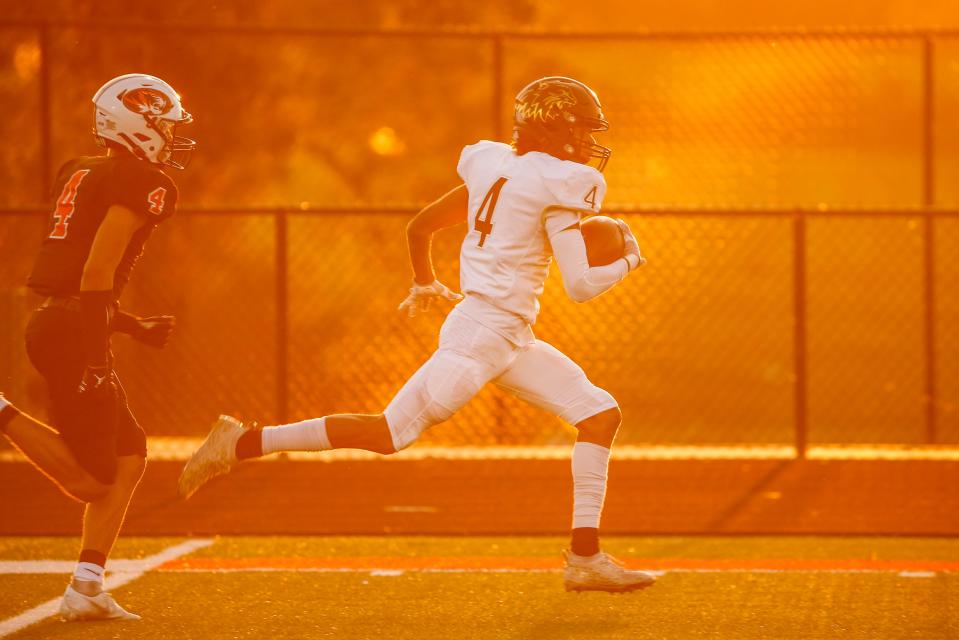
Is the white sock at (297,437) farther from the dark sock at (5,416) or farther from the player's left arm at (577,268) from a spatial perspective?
the player's left arm at (577,268)

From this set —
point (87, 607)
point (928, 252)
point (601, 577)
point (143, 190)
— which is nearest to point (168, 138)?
point (143, 190)

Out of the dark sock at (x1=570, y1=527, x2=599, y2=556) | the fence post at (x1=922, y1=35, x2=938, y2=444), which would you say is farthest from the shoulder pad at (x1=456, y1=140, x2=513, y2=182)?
the fence post at (x1=922, y1=35, x2=938, y2=444)

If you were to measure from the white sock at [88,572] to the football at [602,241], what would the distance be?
1.99m

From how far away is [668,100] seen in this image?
13312mm

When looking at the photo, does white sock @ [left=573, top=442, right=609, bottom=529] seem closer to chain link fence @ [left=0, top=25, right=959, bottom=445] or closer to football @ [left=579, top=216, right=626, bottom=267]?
football @ [left=579, top=216, right=626, bottom=267]

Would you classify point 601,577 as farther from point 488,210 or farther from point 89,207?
point 89,207

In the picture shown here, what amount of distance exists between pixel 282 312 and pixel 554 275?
2.09 meters

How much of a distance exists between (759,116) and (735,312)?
8.50m

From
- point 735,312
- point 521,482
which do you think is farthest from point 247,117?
point 521,482

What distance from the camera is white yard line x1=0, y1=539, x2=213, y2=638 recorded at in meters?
5.54

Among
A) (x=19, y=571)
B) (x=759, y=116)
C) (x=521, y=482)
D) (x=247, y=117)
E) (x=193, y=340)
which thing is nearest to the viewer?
(x=19, y=571)

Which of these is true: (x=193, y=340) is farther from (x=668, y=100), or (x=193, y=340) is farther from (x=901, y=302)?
(x=901, y=302)

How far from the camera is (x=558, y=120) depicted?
5.62 meters

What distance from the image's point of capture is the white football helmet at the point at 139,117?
213 inches
